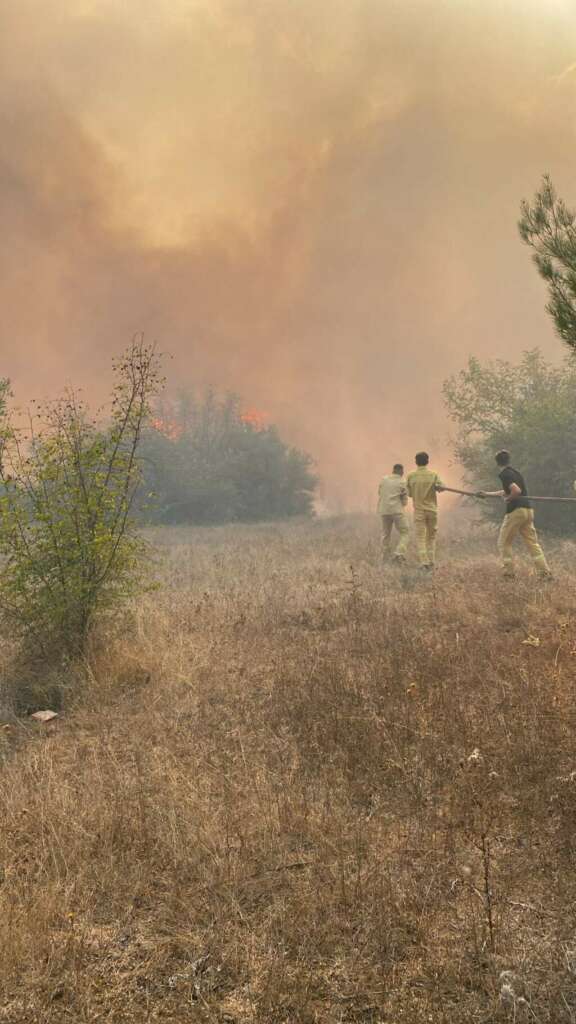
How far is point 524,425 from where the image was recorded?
1798 centimetres

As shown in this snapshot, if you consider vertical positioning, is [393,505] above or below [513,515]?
above

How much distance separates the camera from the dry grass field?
2.66 metres

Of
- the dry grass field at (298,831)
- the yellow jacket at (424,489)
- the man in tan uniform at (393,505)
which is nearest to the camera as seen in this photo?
the dry grass field at (298,831)

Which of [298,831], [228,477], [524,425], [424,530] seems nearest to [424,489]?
[424,530]

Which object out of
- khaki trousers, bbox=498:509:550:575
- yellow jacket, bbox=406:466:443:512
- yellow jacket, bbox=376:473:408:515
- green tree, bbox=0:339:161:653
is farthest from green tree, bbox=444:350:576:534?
green tree, bbox=0:339:161:653

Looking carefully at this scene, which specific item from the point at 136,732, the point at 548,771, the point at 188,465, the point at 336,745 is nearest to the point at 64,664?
the point at 136,732

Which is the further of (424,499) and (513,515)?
(424,499)

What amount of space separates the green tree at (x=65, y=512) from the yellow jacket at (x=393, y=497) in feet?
28.6

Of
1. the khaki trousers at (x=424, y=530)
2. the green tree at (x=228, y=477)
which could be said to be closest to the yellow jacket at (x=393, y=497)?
Result: the khaki trousers at (x=424, y=530)

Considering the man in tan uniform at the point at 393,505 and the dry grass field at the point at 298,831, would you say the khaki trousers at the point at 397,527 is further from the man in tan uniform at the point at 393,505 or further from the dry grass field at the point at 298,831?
the dry grass field at the point at 298,831

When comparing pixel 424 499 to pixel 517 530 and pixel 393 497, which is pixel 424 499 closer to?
pixel 393 497

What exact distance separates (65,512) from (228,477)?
921 inches

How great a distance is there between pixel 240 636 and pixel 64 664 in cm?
229

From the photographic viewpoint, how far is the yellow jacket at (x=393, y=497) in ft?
49.1
